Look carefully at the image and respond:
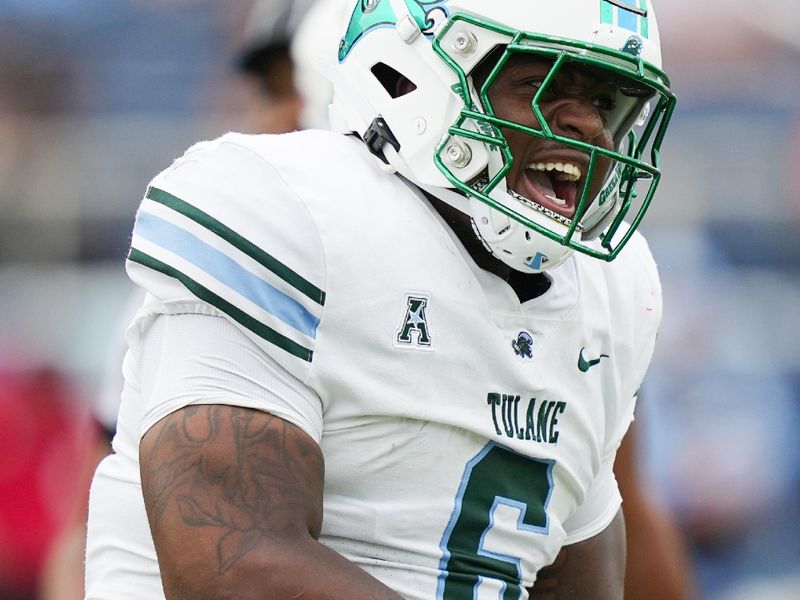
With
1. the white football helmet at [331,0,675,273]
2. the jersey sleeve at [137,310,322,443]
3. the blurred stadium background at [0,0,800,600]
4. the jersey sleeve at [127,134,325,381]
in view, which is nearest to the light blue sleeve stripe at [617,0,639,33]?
the white football helmet at [331,0,675,273]

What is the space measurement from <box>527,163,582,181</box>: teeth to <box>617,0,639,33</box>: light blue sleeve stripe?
0.52 feet

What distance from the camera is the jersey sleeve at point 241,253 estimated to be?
126 cm

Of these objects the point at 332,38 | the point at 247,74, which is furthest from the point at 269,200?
the point at 247,74

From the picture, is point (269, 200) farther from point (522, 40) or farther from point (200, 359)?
point (522, 40)

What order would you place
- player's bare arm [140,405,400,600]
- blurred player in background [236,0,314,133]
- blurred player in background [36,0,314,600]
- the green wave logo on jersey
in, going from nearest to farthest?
1. player's bare arm [140,405,400,600]
2. the green wave logo on jersey
3. blurred player in background [36,0,314,600]
4. blurred player in background [236,0,314,133]

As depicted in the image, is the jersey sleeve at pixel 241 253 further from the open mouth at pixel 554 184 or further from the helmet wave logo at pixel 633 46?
the helmet wave logo at pixel 633 46

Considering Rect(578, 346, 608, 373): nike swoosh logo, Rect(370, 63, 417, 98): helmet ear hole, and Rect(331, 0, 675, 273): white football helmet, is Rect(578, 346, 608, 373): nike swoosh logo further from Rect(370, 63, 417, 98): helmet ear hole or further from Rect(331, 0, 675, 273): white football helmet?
Rect(370, 63, 417, 98): helmet ear hole

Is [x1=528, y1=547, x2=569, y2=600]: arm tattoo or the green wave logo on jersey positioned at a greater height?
the green wave logo on jersey

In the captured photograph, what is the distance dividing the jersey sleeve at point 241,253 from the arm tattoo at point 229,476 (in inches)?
3.1

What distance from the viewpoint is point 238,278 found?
1.27 m

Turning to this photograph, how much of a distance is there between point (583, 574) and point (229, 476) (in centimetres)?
64

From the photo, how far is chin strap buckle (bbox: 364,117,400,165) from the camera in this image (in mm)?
1476

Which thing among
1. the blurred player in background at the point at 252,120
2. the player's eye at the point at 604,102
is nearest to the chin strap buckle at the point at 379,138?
the player's eye at the point at 604,102

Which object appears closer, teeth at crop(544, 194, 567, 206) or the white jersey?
the white jersey
